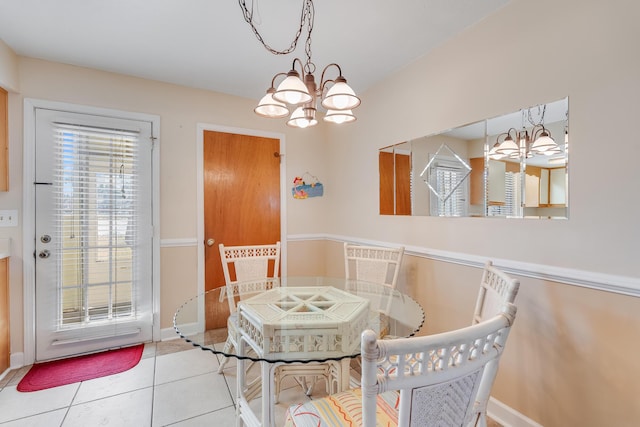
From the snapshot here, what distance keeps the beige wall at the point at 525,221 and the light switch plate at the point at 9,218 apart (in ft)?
0.18

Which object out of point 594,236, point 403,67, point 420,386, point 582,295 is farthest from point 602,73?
point 420,386

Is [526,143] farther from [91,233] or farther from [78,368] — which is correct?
[78,368]

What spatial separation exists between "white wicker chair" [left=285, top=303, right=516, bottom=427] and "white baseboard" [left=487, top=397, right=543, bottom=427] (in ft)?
3.71

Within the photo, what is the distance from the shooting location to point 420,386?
2.48 feet

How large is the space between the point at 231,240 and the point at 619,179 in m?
2.84

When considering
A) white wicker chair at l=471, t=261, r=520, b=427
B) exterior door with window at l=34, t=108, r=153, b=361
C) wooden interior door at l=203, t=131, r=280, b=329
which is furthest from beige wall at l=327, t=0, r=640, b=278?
exterior door with window at l=34, t=108, r=153, b=361

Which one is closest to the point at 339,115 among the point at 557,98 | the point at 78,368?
the point at 557,98

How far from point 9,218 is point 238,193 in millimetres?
1722

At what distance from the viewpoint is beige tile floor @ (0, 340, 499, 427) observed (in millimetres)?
1730

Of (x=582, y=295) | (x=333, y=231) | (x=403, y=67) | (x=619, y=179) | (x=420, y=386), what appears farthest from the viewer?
(x=333, y=231)

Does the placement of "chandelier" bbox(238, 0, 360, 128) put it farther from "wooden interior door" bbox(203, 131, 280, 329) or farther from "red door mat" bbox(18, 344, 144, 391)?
"red door mat" bbox(18, 344, 144, 391)

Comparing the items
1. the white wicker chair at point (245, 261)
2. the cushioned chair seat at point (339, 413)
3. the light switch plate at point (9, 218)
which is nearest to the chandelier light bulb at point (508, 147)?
the cushioned chair seat at point (339, 413)

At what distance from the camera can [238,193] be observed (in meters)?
3.08

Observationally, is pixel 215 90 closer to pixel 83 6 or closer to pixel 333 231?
pixel 83 6
